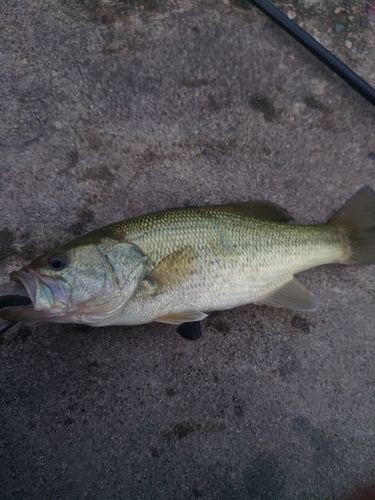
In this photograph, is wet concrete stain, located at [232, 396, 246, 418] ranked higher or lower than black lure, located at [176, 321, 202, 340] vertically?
lower

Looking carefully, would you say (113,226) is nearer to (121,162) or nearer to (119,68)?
(121,162)

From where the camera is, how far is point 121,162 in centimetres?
238

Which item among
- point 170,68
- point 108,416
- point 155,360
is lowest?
point 108,416

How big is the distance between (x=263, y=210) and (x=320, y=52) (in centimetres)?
116

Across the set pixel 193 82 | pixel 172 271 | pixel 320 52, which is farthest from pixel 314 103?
pixel 172 271

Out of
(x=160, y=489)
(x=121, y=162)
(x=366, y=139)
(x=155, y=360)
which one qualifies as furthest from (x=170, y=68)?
(x=160, y=489)

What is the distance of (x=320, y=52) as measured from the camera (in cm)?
235

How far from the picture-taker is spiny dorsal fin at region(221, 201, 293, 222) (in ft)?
7.18

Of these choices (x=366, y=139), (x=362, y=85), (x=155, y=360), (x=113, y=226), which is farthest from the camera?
(x=366, y=139)

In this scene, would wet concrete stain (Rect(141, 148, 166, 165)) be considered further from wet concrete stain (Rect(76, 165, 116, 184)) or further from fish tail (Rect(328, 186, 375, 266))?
fish tail (Rect(328, 186, 375, 266))

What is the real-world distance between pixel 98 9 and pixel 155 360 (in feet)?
7.97

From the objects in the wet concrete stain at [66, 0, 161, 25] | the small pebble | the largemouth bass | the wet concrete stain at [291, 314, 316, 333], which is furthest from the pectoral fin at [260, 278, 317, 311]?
the wet concrete stain at [66, 0, 161, 25]

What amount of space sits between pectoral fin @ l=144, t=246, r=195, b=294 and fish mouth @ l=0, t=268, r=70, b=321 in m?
0.44

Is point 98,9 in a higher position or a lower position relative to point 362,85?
lower
